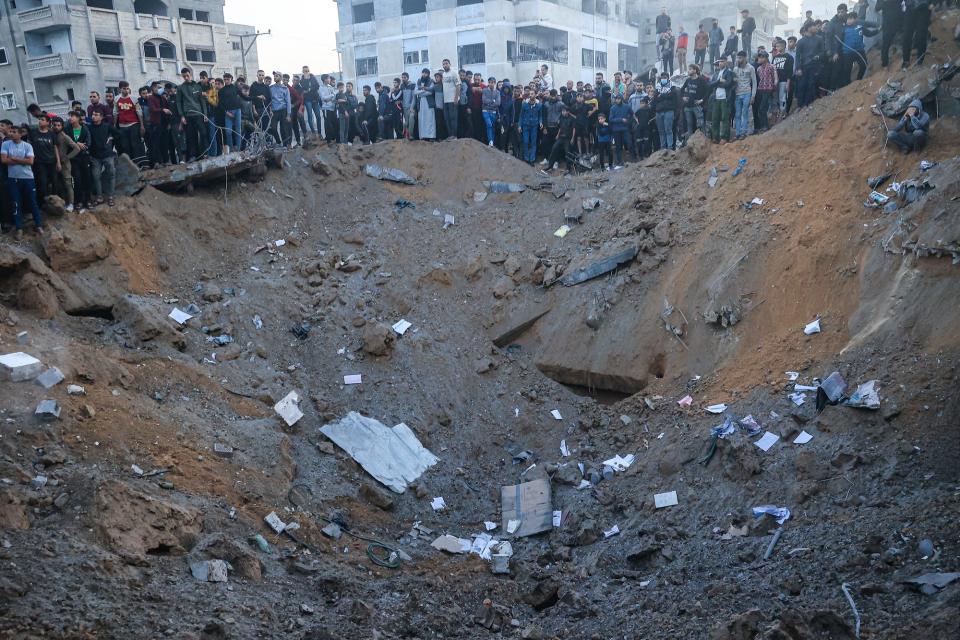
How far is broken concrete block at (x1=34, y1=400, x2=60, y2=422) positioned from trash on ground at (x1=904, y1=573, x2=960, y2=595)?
8680 millimetres

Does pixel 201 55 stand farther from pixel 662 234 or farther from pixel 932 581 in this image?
pixel 932 581

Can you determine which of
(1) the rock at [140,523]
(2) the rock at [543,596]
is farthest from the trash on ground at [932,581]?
(1) the rock at [140,523]

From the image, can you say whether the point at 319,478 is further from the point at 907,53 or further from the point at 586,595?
the point at 907,53

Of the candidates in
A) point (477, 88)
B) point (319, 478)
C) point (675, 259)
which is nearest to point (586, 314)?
point (675, 259)

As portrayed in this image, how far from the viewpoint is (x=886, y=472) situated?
310 inches

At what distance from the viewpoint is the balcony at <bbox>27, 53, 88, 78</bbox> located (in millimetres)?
32438

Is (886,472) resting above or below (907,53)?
below

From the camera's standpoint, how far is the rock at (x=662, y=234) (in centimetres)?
1294

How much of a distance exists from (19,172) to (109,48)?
Result: 2728cm

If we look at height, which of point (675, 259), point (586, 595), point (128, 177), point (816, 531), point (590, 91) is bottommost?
point (586, 595)

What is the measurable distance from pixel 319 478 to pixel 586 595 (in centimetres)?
398

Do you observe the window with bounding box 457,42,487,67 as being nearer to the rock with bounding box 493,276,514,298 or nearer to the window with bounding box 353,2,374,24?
the window with bounding box 353,2,374,24

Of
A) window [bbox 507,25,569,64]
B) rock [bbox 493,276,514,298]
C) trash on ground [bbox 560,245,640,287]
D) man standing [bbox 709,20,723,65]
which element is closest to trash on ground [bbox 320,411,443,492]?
rock [bbox 493,276,514,298]

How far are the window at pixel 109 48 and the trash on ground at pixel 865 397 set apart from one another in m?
35.6
